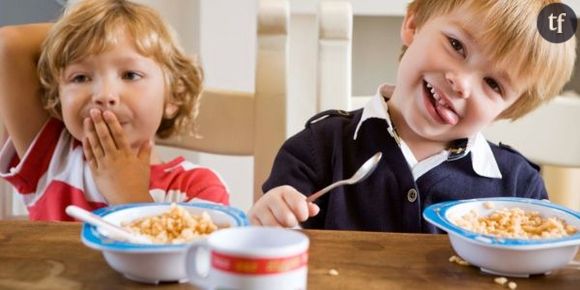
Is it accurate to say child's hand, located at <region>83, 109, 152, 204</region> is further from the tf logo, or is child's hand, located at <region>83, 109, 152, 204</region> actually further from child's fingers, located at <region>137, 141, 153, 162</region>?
the tf logo

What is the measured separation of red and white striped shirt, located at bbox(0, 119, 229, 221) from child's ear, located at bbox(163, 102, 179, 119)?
0.39 ft

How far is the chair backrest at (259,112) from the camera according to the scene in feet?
3.87

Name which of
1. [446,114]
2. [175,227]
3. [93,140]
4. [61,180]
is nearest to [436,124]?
[446,114]

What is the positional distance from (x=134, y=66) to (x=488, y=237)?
729mm

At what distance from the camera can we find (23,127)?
47.4 inches

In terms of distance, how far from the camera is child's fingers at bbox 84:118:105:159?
1.15 metres

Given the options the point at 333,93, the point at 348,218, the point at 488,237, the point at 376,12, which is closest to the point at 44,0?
the point at 376,12

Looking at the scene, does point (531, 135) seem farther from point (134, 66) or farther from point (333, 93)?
point (134, 66)

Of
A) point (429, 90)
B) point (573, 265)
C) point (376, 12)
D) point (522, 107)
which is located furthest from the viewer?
point (376, 12)

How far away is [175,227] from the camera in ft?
2.24

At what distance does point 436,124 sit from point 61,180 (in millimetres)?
687

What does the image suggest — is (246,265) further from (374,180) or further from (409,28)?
(409,28)

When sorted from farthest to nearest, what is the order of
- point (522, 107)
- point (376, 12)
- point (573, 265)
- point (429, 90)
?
1. point (376, 12)
2. point (522, 107)
3. point (429, 90)
4. point (573, 265)

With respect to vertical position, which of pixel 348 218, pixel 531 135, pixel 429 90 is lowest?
pixel 348 218
